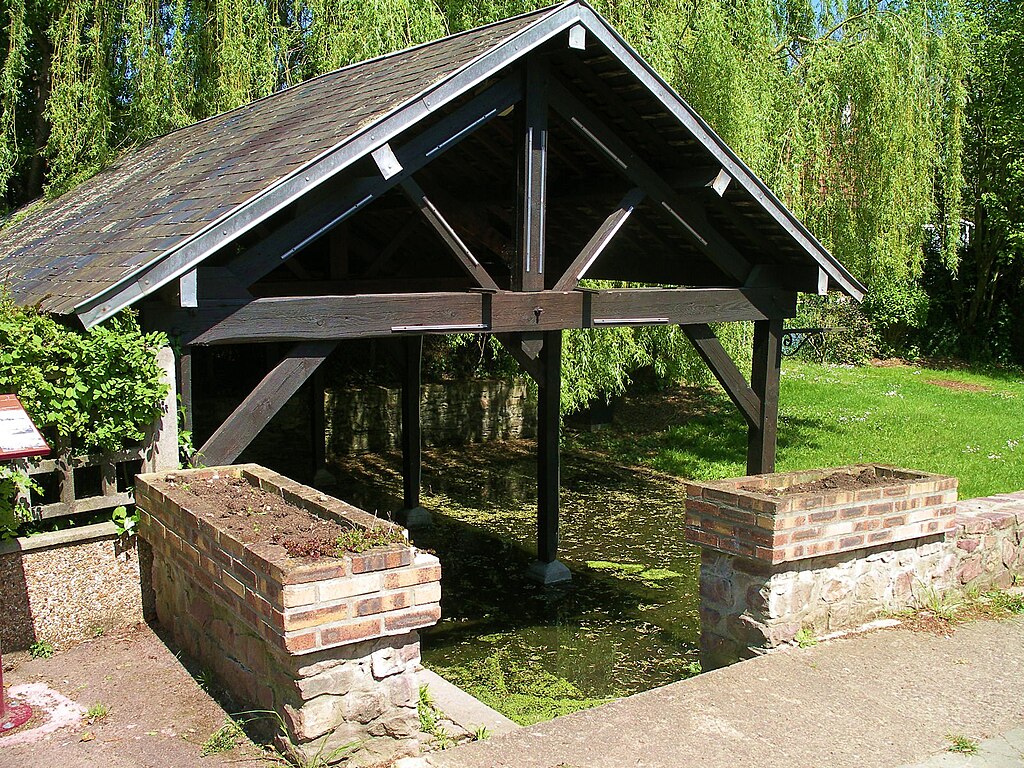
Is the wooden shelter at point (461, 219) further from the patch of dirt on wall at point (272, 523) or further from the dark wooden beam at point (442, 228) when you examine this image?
the patch of dirt on wall at point (272, 523)

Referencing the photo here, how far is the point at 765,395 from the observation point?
7.67 metres

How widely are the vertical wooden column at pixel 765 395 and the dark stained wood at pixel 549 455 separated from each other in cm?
155

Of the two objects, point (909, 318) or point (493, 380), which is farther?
point (909, 318)

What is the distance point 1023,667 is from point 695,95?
754 cm

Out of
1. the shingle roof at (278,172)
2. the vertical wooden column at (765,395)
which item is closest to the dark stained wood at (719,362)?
the vertical wooden column at (765,395)

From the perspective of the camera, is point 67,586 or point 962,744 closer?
point 962,744

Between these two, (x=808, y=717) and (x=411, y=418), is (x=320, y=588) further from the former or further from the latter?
(x=411, y=418)

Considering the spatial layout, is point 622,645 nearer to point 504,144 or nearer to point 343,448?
point 504,144

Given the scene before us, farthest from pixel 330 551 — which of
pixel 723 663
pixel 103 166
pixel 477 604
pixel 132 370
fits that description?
pixel 103 166

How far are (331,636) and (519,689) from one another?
8.67 feet

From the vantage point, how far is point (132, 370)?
493 centimetres

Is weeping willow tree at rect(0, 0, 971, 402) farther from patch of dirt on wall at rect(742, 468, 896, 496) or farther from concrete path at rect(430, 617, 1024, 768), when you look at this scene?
concrete path at rect(430, 617, 1024, 768)

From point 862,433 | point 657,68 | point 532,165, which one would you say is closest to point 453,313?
point 532,165

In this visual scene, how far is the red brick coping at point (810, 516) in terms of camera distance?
4.78 meters
